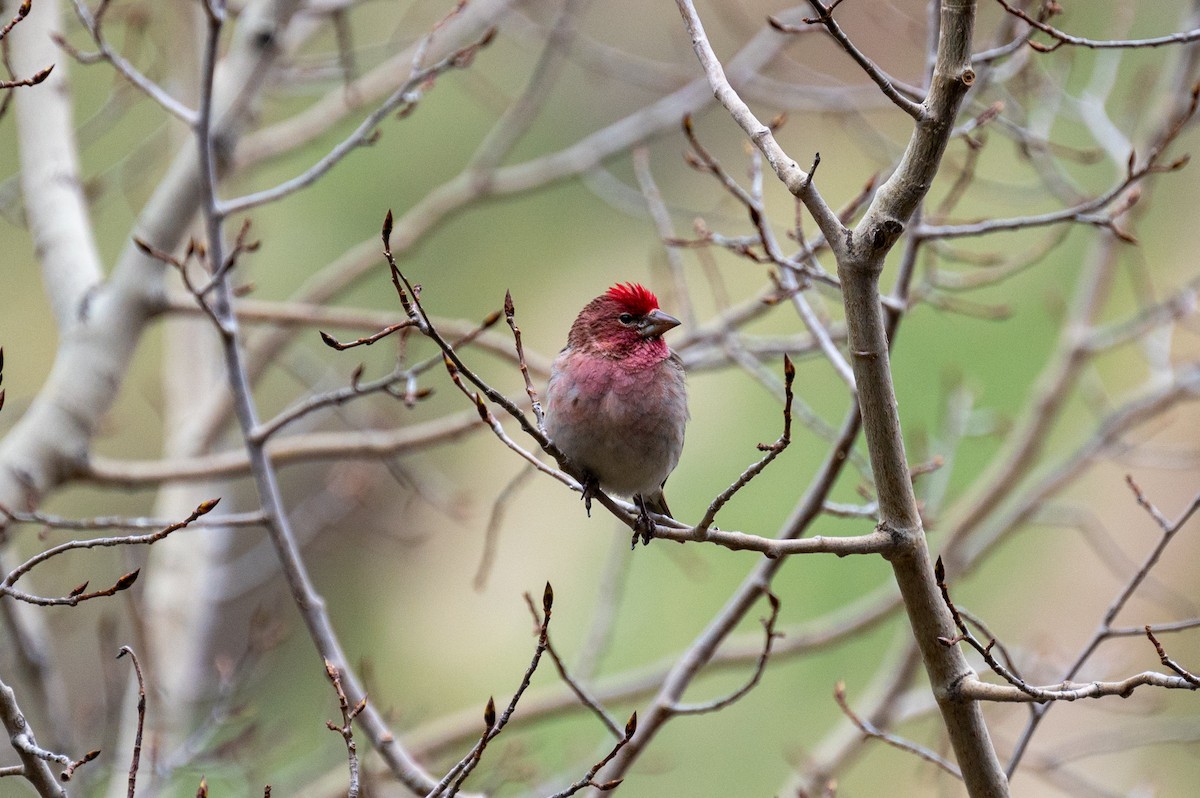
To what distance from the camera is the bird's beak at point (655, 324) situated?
15.5 ft

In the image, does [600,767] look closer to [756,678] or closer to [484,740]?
[484,740]

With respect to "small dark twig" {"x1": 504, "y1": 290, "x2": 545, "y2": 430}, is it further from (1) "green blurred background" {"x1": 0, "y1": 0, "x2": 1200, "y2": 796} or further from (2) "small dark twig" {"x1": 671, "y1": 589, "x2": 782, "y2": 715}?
(1) "green blurred background" {"x1": 0, "y1": 0, "x2": 1200, "y2": 796}

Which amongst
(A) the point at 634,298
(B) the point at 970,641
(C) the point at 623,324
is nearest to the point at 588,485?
(C) the point at 623,324

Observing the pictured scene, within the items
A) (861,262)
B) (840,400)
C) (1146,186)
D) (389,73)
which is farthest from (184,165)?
(840,400)

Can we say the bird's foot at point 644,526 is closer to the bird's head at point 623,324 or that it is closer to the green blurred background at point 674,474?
the bird's head at point 623,324

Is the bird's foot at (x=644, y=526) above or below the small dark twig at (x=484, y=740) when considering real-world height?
above

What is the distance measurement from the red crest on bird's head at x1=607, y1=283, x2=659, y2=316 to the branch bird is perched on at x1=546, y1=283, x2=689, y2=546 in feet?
0.27

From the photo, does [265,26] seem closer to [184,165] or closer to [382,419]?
[184,165]

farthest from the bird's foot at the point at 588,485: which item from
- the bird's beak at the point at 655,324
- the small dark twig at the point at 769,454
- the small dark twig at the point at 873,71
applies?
the small dark twig at the point at 873,71

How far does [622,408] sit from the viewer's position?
432cm

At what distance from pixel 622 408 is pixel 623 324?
54 cm

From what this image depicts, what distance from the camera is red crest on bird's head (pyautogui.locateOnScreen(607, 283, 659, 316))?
4805mm

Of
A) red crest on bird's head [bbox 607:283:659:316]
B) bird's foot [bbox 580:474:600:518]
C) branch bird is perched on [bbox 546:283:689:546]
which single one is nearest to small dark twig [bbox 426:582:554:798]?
bird's foot [bbox 580:474:600:518]

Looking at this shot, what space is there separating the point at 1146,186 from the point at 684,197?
6286 millimetres
